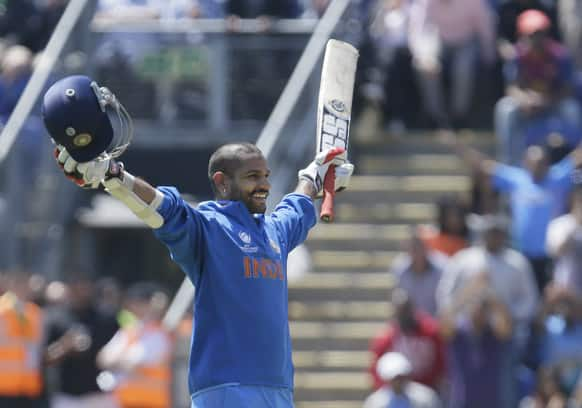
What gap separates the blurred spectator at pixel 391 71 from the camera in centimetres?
1370

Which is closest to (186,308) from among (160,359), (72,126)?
(160,359)

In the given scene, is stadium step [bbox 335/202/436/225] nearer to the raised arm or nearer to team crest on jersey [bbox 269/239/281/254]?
team crest on jersey [bbox 269/239/281/254]

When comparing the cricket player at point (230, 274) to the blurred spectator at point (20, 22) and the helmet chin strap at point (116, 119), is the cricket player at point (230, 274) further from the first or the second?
the blurred spectator at point (20, 22)

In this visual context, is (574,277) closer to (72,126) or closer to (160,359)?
(160,359)

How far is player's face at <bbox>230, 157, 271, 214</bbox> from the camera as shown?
664cm

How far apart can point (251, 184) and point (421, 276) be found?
569 centimetres

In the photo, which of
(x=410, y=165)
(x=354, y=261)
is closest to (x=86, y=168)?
(x=354, y=261)

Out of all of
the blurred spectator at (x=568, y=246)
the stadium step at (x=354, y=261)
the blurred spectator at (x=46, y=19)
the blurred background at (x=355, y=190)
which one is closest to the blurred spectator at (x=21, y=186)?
the blurred background at (x=355, y=190)

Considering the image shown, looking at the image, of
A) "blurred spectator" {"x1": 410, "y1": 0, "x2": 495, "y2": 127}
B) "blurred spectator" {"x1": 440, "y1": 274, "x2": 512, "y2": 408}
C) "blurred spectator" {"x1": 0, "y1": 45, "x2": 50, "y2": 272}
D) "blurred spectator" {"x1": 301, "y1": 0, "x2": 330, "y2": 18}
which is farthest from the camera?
"blurred spectator" {"x1": 301, "y1": 0, "x2": 330, "y2": 18}

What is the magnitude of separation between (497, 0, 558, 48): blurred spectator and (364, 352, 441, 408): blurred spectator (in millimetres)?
3273

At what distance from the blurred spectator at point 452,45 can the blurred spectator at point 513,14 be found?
158 millimetres

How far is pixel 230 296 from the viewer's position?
21.2 ft

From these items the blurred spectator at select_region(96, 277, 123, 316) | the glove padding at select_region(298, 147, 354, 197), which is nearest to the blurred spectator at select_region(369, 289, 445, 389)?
the blurred spectator at select_region(96, 277, 123, 316)

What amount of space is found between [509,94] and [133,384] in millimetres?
3680
